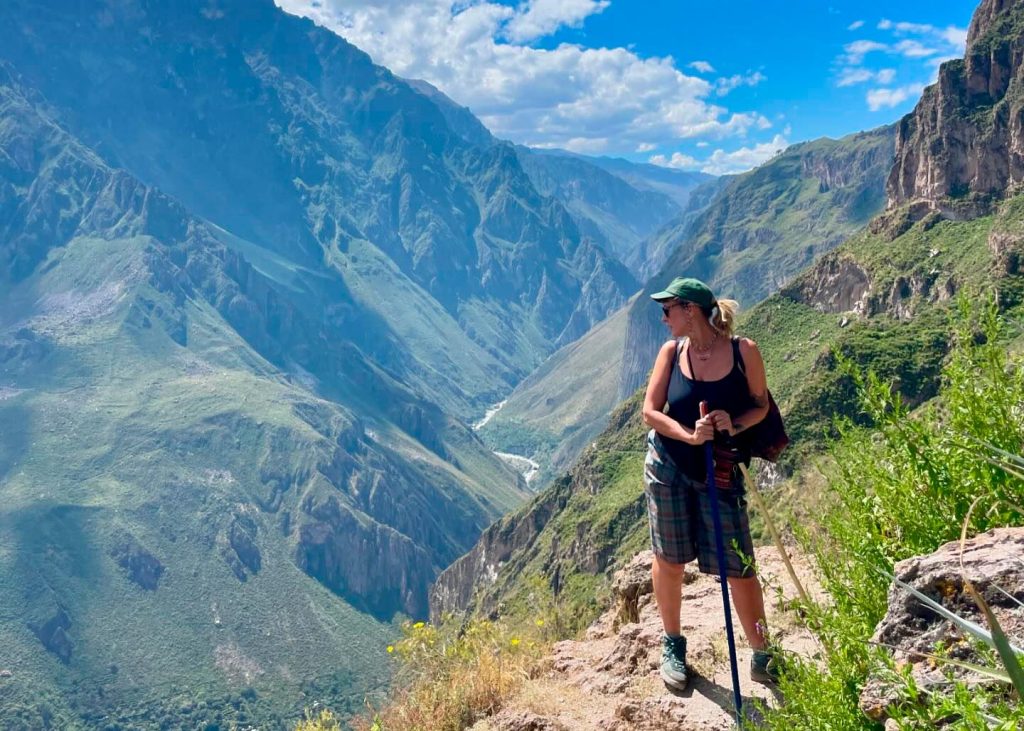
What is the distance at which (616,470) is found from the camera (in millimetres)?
84812

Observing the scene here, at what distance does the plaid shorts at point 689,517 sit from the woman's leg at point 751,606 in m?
0.08

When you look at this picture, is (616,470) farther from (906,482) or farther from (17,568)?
(17,568)

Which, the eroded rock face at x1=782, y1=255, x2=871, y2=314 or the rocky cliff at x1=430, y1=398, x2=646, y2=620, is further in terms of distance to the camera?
the eroded rock face at x1=782, y1=255, x2=871, y2=314

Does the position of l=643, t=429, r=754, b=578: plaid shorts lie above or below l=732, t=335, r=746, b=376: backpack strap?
below

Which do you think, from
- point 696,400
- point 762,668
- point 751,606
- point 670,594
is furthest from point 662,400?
point 762,668

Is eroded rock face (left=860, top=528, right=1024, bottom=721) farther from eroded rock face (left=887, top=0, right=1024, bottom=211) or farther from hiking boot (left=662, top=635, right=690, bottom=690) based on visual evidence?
eroded rock face (left=887, top=0, right=1024, bottom=211)

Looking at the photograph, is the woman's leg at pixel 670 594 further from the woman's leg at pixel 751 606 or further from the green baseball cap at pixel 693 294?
the green baseball cap at pixel 693 294

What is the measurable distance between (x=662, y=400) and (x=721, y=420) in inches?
27.2

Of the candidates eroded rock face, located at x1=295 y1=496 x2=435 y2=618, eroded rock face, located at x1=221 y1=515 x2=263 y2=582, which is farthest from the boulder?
eroded rock face, located at x1=295 y1=496 x2=435 y2=618

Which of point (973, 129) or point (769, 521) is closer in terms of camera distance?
point (769, 521)

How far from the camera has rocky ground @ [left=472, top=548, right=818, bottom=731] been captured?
6.07m

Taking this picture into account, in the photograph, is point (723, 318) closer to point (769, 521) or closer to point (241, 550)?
point (769, 521)

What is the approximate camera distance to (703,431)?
19.3ft

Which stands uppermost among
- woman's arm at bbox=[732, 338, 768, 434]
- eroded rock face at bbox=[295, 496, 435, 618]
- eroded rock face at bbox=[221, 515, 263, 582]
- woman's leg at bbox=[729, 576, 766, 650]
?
woman's arm at bbox=[732, 338, 768, 434]
